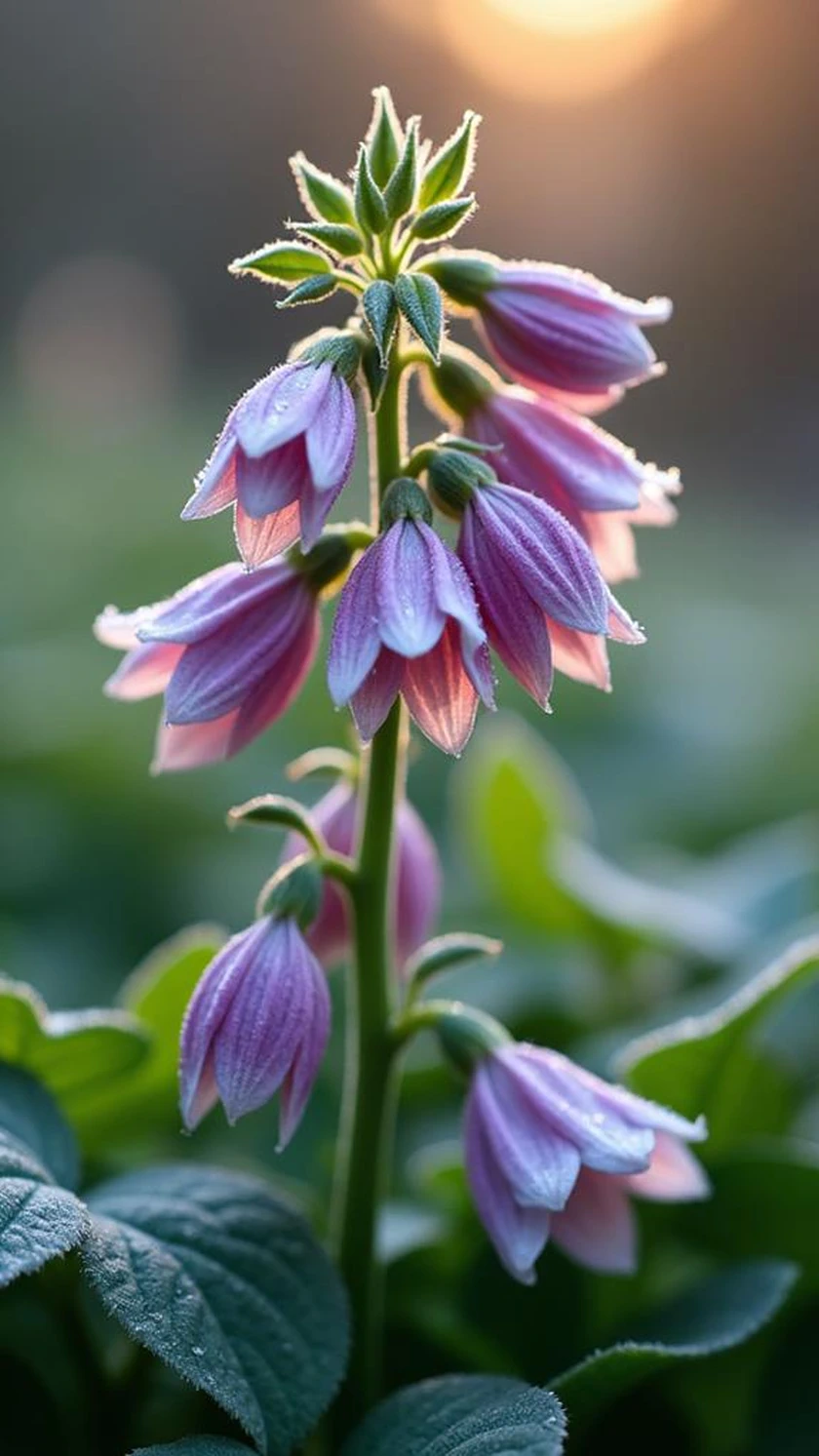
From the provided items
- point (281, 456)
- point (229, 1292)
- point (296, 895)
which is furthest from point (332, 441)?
point (229, 1292)

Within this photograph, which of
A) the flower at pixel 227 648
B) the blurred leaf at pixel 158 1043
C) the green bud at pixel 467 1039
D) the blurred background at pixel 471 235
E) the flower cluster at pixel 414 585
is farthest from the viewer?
the blurred background at pixel 471 235

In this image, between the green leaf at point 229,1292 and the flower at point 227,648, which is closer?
the green leaf at point 229,1292

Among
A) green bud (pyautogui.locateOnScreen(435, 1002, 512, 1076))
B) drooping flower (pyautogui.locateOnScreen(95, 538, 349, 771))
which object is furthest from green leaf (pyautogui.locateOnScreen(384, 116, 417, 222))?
green bud (pyautogui.locateOnScreen(435, 1002, 512, 1076))

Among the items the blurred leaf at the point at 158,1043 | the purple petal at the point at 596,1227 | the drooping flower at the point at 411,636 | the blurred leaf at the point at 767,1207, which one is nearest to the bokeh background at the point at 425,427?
the blurred leaf at the point at 158,1043

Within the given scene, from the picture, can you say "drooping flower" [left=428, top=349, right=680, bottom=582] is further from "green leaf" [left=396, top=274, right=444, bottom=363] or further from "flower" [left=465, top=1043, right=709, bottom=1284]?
"flower" [left=465, top=1043, right=709, bottom=1284]

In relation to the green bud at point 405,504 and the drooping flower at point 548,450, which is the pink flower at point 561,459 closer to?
the drooping flower at point 548,450

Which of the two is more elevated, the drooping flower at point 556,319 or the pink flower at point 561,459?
the drooping flower at point 556,319
